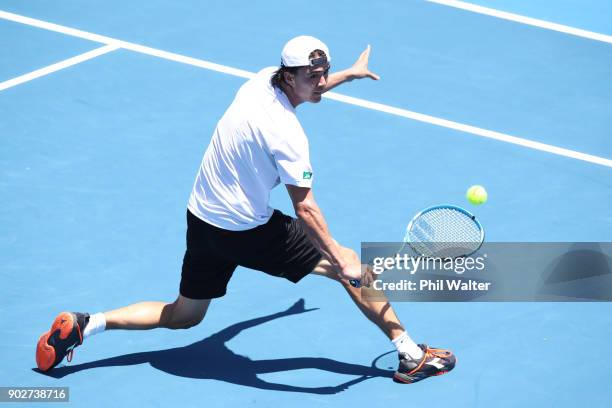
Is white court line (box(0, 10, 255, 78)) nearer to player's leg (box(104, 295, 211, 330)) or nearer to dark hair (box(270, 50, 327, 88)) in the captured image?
player's leg (box(104, 295, 211, 330))

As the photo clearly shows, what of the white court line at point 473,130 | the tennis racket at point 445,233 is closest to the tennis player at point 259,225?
the tennis racket at point 445,233

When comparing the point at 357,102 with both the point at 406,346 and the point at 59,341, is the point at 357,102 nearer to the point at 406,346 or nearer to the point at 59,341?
the point at 406,346

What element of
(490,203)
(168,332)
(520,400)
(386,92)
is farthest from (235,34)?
(520,400)

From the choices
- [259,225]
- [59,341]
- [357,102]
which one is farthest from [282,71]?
[357,102]

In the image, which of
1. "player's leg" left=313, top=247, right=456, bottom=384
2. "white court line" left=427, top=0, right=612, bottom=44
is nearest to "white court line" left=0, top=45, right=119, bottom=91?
A: "white court line" left=427, top=0, right=612, bottom=44

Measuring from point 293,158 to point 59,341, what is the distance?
2002mm

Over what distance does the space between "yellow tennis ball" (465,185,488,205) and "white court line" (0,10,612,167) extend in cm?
147

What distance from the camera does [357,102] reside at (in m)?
10.5

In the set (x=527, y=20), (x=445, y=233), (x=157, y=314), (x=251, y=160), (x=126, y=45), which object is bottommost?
(x=157, y=314)

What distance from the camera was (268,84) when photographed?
661 cm

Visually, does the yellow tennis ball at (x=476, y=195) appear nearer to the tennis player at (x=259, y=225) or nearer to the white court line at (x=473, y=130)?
the white court line at (x=473, y=130)

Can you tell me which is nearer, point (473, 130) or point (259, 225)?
point (259, 225)

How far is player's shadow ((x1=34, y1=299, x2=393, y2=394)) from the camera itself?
277 inches

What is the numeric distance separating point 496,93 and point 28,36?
5.02m
